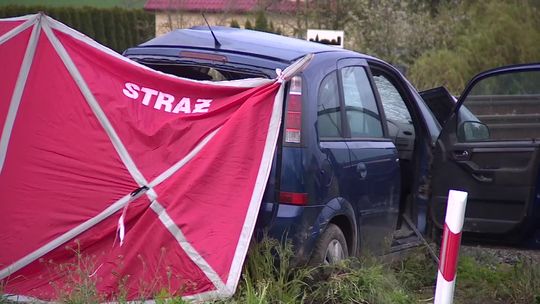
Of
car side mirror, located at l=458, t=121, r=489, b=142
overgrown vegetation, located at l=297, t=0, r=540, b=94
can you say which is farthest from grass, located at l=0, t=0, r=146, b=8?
car side mirror, located at l=458, t=121, r=489, b=142

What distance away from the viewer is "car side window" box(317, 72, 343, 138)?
622cm

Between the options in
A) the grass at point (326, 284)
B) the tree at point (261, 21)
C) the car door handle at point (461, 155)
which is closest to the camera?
the grass at point (326, 284)

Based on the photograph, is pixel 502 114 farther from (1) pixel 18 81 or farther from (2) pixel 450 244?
(1) pixel 18 81

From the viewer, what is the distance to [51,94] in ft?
19.4

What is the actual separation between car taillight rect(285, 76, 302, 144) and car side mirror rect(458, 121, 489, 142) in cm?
162

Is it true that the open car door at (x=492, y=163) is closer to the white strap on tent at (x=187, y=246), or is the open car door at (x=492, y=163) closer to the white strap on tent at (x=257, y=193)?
the white strap on tent at (x=257, y=193)

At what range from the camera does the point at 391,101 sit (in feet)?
25.3

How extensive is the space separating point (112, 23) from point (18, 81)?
68.9ft

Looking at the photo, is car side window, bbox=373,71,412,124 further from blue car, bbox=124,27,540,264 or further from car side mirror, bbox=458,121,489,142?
car side mirror, bbox=458,121,489,142

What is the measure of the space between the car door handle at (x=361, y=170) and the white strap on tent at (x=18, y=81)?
7.59ft

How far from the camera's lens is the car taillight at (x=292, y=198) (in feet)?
19.2

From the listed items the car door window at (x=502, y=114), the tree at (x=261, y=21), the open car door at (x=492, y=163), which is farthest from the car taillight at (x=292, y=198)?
the tree at (x=261, y=21)

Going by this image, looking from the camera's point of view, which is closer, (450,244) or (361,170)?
(450,244)

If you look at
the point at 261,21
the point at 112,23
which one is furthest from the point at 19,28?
the point at 112,23
